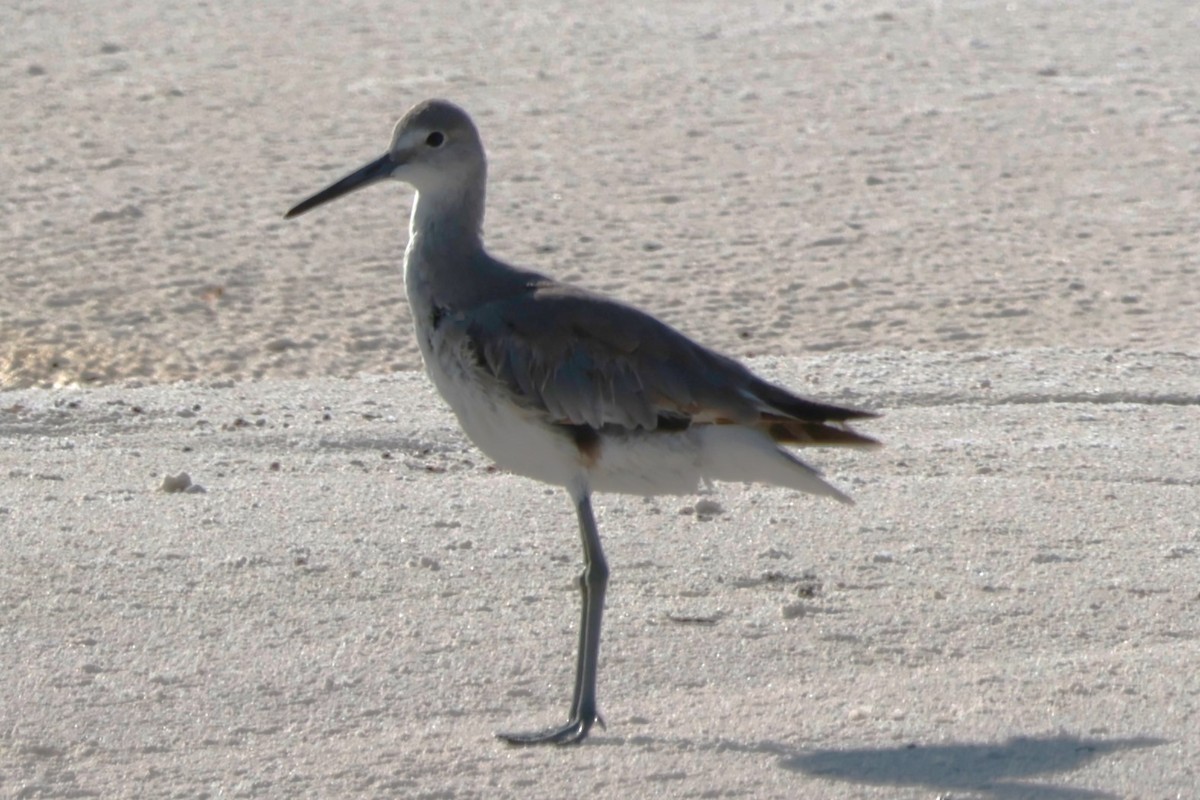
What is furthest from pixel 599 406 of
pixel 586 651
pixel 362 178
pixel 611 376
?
pixel 362 178

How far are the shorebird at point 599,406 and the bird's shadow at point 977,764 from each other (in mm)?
619

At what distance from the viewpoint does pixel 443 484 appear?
20.8ft

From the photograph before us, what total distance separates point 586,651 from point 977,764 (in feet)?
3.02

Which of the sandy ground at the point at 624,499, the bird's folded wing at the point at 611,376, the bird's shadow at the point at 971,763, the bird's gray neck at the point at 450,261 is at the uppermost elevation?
the bird's gray neck at the point at 450,261

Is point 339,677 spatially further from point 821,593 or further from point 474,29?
point 474,29

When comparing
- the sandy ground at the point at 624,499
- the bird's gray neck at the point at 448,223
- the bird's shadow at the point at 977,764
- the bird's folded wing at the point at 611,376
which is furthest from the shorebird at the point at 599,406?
the bird's shadow at the point at 977,764

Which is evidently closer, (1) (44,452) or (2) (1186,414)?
(1) (44,452)

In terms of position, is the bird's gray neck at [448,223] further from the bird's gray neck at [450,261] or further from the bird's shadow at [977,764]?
the bird's shadow at [977,764]

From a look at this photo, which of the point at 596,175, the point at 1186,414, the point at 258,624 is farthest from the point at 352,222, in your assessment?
the point at 258,624

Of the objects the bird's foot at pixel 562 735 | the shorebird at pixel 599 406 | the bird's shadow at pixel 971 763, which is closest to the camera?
the bird's shadow at pixel 971 763

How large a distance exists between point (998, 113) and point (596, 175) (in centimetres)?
279

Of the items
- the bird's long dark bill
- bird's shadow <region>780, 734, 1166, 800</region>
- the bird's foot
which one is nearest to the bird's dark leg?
the bird's foot

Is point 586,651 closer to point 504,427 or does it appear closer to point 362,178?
point 504,427

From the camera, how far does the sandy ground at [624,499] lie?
14.9 ft
